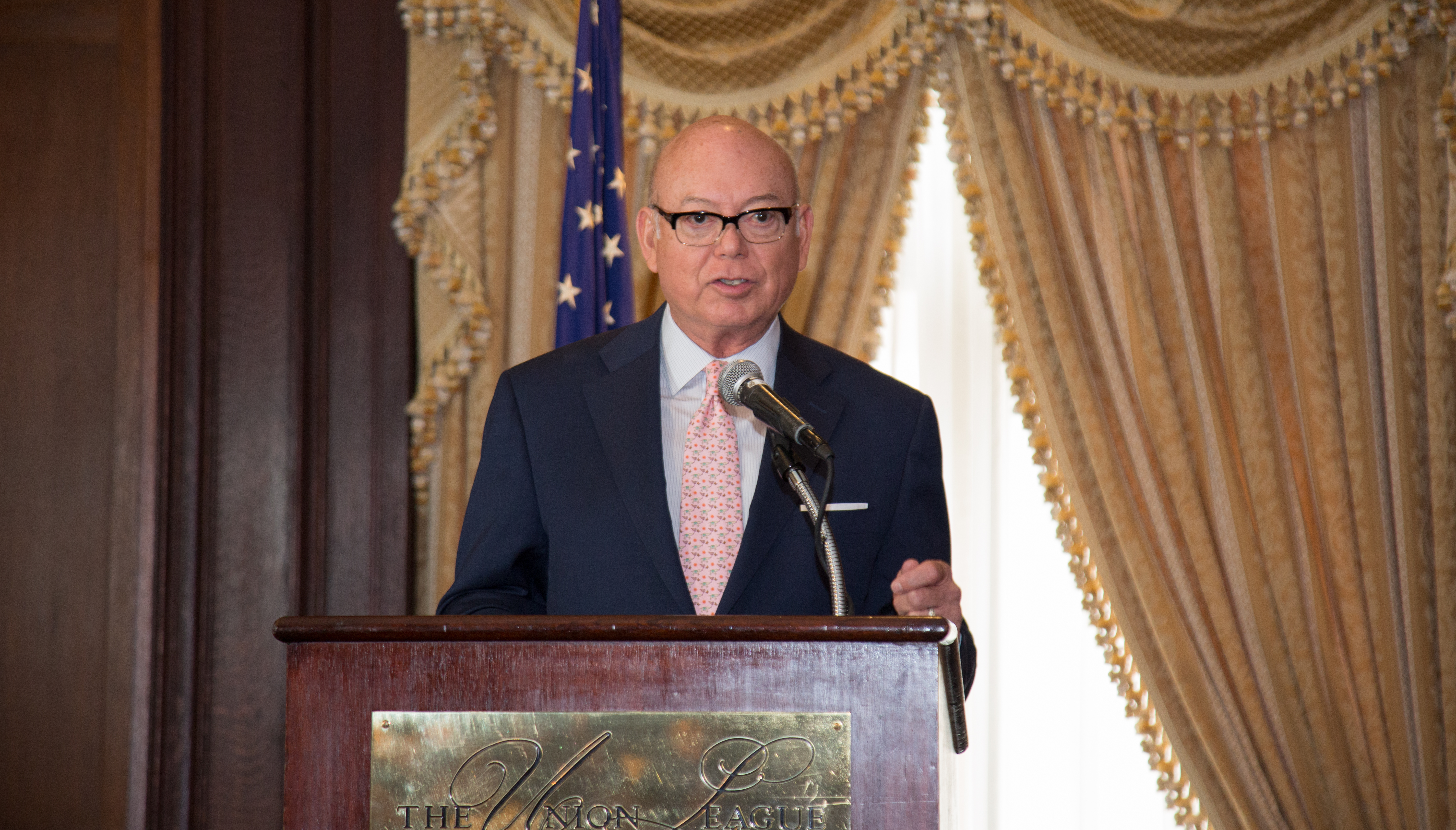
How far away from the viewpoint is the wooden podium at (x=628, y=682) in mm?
1146

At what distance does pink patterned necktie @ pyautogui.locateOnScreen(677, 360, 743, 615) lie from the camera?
6.02 ft

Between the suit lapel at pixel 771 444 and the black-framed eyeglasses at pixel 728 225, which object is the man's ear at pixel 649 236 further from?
the suit lapel at pixel 771 444

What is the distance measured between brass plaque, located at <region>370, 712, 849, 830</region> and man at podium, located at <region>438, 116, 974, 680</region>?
2.00ft

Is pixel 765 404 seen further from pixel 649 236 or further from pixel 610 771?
pixel 649 236

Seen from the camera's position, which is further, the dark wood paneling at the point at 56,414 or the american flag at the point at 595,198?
the dark wood paneling at the point at 56,414

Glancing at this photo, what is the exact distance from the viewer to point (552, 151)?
341 centimetres

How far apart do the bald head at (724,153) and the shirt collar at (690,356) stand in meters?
0.21

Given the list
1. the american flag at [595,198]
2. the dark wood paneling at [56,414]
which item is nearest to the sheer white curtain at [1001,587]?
the american flag at [595,198]

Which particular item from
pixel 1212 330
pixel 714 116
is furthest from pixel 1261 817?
pixel 714 116

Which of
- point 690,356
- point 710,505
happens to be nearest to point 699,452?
point 710,505

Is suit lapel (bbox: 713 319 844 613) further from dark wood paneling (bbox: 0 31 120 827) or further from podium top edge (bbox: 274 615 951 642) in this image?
dark wood paneling (bbox: 0 31 120 827)

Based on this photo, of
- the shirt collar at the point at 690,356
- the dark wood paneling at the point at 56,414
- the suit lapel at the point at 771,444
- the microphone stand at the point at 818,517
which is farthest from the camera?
the dark wood paneling at the point at 56,414

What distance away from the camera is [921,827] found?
3.72 feet

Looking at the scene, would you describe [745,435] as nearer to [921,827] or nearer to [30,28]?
[921,827]
